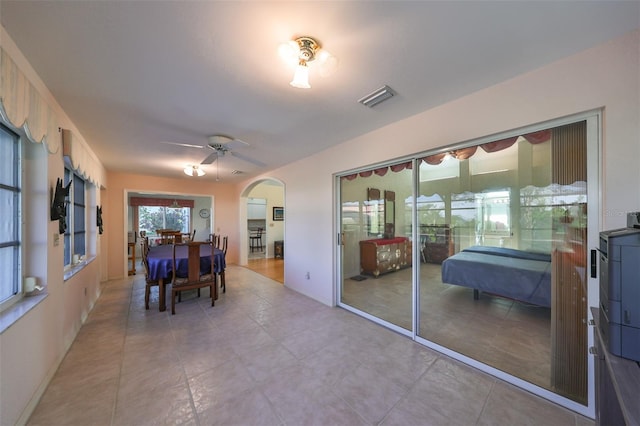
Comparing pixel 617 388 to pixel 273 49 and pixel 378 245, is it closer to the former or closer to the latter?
pixel 273 49

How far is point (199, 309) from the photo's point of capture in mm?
3420

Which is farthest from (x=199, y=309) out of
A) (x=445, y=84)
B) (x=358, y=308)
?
(x=445, y=84)

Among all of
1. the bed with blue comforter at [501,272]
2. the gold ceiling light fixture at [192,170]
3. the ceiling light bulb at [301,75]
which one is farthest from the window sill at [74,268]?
the bed with blue comforter at [501,272]

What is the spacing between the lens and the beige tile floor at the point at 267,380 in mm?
1567

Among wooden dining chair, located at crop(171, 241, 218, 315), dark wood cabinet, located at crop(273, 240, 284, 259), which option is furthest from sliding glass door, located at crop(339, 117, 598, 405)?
dark wood cabinet, located at crop(273, 240, 284, 259)

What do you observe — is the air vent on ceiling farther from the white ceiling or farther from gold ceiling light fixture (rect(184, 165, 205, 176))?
gold ceiling light fixture (rect(184, 165, 205, 176))

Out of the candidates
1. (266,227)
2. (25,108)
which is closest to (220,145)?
(25,108)

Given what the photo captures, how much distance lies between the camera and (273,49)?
4.85ft

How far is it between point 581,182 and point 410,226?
1.41m

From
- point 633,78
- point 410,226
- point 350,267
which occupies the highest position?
point 633,78

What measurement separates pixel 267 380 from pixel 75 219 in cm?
356

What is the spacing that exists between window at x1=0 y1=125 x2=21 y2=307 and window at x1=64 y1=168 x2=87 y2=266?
1.24 m

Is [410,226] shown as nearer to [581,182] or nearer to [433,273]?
[433,273]

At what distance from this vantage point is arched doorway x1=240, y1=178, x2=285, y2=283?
20.8ft
